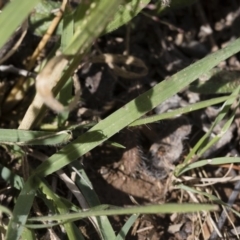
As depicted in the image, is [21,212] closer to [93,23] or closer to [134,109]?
[134,109]

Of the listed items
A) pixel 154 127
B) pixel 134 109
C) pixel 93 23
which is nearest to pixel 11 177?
pixel 134 109

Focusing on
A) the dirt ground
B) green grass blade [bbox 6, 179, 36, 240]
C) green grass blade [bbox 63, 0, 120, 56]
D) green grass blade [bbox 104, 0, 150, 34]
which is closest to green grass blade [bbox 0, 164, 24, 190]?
green grass blade [bbox 6, 179, 36, 240]

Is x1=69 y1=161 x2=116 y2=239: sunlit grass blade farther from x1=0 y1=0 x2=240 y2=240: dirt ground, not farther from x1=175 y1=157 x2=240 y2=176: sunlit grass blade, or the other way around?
x1=175 y1=157 x2=240 y2=176: sunlit grass blade

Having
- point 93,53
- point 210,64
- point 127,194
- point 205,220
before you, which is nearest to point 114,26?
point 210,64

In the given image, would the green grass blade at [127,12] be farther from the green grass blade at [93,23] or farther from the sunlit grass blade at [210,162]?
the sunlit grass blade at [210,162]

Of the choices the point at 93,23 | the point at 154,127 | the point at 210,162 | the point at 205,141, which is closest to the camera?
the point at 93,23

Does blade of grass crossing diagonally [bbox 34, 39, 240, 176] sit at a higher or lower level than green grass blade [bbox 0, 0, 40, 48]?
lower
